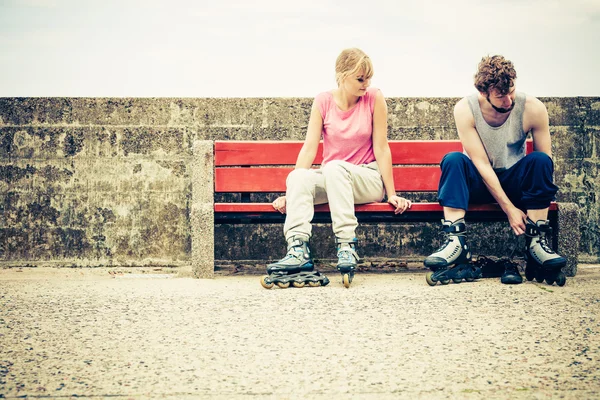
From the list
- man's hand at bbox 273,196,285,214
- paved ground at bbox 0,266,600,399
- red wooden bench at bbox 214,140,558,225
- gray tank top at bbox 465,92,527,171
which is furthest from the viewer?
red wooden bench at bbox 214,140,558,225

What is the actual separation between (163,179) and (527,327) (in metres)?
3.55

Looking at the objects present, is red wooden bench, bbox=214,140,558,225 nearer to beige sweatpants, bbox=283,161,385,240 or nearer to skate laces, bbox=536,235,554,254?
beige sweatpants, bbox=283,161,385,240

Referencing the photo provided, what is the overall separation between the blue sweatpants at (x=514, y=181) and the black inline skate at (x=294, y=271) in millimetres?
934

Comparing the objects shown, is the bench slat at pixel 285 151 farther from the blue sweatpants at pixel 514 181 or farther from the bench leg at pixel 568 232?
the bench leg at pixel 568 232

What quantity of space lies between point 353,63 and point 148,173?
2276 millimetres

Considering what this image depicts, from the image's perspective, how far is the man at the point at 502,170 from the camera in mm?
3854

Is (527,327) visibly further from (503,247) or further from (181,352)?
(503,247)

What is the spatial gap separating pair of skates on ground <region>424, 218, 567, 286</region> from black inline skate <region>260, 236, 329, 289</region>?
2.29ft

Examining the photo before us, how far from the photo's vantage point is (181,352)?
98.7 inches

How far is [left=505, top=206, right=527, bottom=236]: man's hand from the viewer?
156 inches

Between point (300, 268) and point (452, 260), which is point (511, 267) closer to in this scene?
point (452, 260)

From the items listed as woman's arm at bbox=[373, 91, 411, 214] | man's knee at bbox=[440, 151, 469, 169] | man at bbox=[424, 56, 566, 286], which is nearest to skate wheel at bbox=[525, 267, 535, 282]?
man at bbox=[424, 56, 566, 286]

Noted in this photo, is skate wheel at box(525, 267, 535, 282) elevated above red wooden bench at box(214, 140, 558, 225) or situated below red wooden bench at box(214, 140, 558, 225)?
below

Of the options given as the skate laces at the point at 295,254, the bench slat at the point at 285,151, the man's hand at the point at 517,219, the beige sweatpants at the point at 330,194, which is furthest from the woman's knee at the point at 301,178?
the man's hand at the point at 517,219
